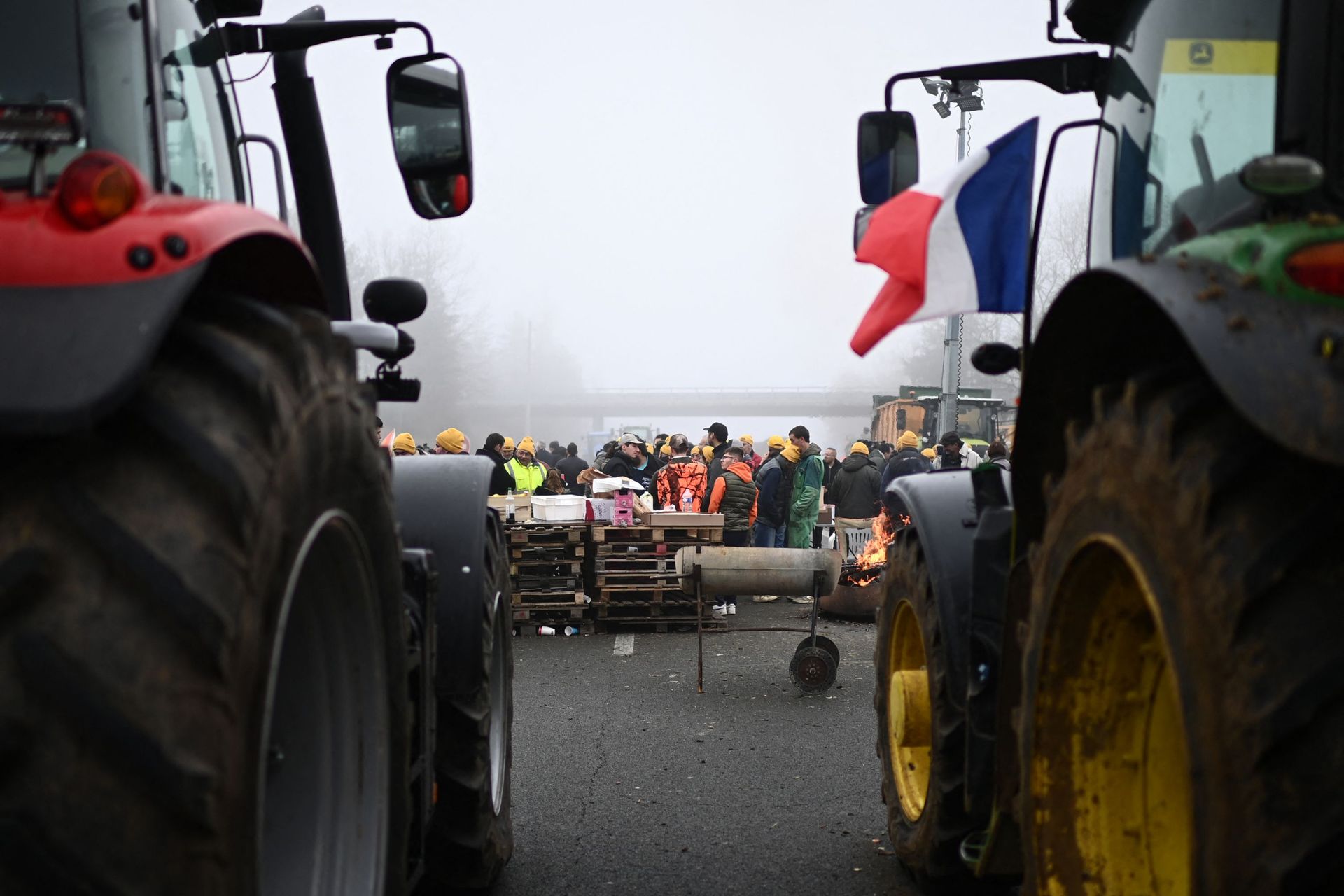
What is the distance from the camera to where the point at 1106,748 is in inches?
103

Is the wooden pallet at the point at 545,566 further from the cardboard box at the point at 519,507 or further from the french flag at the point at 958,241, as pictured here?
the french flag at the point at 958,241

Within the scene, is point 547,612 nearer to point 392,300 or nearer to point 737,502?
point 737,502

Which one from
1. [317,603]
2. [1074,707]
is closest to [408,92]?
[317,603]

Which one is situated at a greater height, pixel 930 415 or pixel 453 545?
pixel 453 545

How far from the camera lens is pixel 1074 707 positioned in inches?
104

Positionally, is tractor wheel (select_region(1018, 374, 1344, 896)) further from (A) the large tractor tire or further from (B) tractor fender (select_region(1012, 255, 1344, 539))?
(A) the large tractor tire

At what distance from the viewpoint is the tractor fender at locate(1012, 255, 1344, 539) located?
1.85 metres

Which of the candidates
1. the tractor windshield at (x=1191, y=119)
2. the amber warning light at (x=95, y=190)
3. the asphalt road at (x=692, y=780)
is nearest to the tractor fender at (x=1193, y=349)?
the tractor windshield at (x=1191, y=119)

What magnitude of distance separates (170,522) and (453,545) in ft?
7.85

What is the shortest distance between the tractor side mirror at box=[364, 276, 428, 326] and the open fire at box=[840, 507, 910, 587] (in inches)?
363

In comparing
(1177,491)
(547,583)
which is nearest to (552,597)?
(547,583)

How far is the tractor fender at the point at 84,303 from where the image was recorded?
5.61ft

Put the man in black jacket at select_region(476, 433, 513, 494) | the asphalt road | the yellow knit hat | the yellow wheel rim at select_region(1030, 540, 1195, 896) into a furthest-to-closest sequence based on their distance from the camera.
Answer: the man in black jacket at select_region(476, 433, 513, 494) → the yellow knit hat → the asphalt road → the yellow wheel rim at select_region(1030, 540, 1195, 896)

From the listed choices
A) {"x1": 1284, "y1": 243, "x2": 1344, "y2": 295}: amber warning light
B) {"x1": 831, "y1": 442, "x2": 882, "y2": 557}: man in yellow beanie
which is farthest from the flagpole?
{"x1": 1284, "y1": 243, "x2": 1344, "y2": 295}: amber warning light
